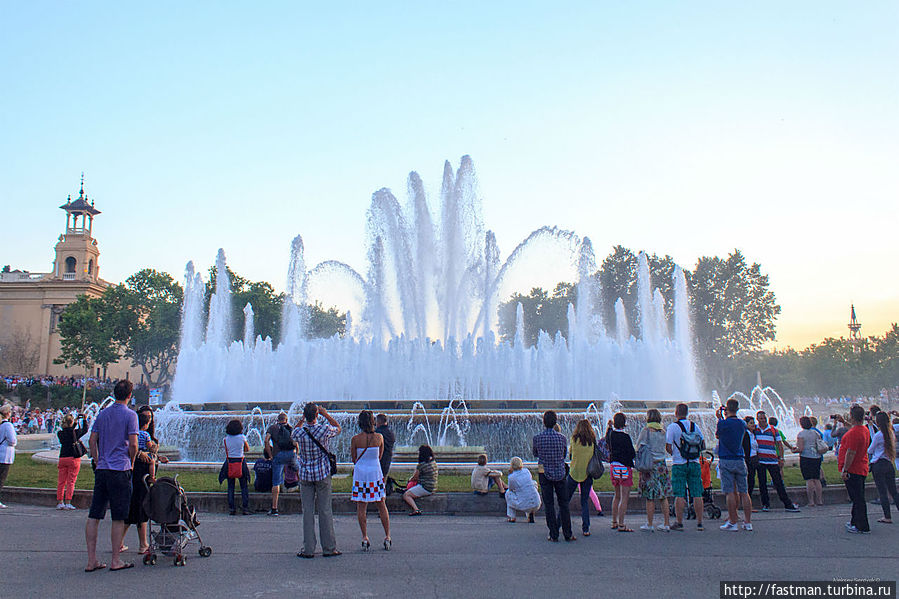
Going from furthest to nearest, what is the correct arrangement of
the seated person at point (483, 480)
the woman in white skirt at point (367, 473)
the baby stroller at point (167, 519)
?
the seated person at point (483, 480), the woman in white skirt at point (367, 473), the baby stroller at point (167, 519)

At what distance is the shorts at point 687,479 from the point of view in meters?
9.66

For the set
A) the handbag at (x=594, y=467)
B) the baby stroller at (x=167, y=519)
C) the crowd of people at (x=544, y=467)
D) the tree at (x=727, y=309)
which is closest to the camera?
the crowd of people at (x=544, y=467)

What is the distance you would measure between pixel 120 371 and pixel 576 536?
301ft

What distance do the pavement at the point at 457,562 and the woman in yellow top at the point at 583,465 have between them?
0.32 m

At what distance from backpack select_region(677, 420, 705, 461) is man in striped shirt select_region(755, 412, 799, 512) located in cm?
251

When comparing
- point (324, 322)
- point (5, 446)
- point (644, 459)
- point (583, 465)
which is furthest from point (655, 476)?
point (324, 322)

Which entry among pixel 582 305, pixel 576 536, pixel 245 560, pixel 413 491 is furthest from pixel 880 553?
pixel 582 305

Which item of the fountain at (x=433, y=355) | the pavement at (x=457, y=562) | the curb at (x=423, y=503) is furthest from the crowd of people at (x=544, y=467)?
the fountain at (x=433, y=355)

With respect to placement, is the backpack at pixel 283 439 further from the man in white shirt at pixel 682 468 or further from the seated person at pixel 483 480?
the man in white shirt at pixel 682 468

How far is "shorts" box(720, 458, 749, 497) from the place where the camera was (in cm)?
948

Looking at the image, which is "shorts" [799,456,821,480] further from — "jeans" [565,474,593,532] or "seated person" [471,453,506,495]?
"seated person" [471,453,506,495]

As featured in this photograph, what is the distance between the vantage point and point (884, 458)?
32.4 feet

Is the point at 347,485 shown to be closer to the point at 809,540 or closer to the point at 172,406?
the point at 809,540

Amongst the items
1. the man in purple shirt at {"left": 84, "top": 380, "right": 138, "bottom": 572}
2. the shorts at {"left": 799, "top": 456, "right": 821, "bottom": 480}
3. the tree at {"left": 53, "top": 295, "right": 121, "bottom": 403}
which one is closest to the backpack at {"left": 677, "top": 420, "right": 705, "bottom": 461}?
the shorts at {"left": 799, "top": 456, "right": 821, "bottom": 480}
